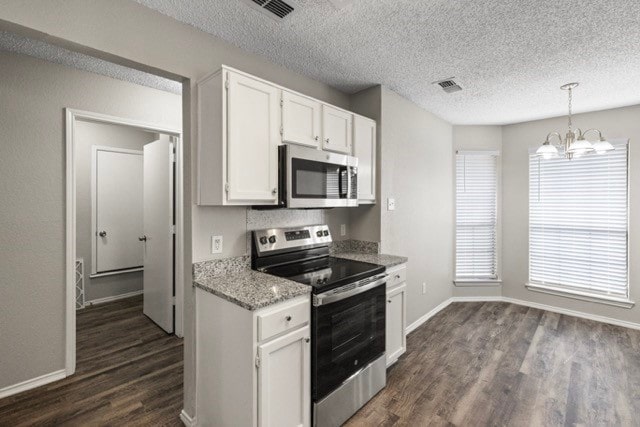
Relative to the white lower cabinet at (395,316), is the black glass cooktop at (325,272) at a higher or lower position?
higher

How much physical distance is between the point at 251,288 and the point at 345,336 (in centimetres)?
72

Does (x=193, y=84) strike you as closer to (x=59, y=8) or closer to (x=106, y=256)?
(x=59, y=8)

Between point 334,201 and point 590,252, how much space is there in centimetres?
355

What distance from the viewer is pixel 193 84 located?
1975 millimetres

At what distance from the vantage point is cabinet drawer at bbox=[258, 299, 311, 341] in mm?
1580

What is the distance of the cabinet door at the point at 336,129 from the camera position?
2.40m

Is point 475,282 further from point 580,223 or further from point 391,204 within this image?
point 391,204

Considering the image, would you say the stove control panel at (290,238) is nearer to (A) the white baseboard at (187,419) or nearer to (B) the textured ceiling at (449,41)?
(A) the white baseboard at (187,419)

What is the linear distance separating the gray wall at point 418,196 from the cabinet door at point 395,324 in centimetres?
50

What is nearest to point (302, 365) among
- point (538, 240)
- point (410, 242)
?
point (410, 242)

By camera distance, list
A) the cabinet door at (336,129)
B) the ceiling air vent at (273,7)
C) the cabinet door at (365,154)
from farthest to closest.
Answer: the cabinet door at (365,154)
the cabinet door at (336,129)
the ceiling air vent at (273,7)

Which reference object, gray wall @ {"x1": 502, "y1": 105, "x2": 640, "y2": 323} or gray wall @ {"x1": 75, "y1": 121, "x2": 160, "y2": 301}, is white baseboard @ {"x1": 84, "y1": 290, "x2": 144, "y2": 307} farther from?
gray wall @ {"x1": 502, "y1": 105, "x2": 640, "y2": 323}

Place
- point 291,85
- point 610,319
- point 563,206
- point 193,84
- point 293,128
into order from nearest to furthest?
point 193,84
point 293,128
point 291,85
point 610,319
point 563,206

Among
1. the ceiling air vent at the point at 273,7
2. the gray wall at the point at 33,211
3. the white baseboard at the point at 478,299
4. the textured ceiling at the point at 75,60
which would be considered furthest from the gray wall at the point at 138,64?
the white baseboard at the point at 478,299
